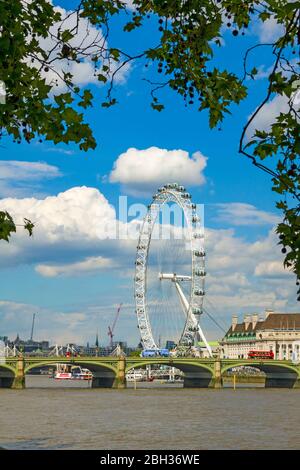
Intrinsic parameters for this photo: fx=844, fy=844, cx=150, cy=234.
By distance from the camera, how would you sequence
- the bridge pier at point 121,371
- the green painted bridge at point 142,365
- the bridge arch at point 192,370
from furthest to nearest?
the bridge pier at point 121,371
the bridge arch at point 192,370
the green painted bridge at point 142,365

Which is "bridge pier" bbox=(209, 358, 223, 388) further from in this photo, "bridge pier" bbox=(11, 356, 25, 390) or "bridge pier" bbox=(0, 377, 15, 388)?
"bridge pier" bbox=(0, 377, 15, 388)

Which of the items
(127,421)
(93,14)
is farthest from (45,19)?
(127,421)

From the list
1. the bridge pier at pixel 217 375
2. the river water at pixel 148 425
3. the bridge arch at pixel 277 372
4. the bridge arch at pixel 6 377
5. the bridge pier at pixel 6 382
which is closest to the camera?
the river water at pixel 148 425

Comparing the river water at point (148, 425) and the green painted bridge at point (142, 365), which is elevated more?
the green painted bridge at point (142, 365)

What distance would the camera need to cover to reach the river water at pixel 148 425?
35281mm

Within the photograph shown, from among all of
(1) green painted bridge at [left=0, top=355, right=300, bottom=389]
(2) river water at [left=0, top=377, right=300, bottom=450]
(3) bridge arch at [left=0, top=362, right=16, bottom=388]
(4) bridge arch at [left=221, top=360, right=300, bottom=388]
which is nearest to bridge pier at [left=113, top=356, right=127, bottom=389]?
(1) green painted bridge at [left=0, top=355, right=300, bottom=389]

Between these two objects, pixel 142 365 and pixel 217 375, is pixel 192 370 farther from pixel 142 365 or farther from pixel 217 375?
pixel 142 365

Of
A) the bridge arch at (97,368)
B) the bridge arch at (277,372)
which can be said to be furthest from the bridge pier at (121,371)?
the bridge arch at (277,372)

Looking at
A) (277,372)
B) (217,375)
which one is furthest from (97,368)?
(277,372)

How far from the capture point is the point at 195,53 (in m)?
8.45

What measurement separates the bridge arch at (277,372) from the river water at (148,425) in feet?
111

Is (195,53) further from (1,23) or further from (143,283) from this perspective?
(143,283)

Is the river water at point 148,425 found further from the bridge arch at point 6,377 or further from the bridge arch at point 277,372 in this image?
the bridge arch at point 277,372

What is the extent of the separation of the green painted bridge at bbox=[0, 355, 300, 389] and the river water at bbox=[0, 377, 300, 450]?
26.0 meters
